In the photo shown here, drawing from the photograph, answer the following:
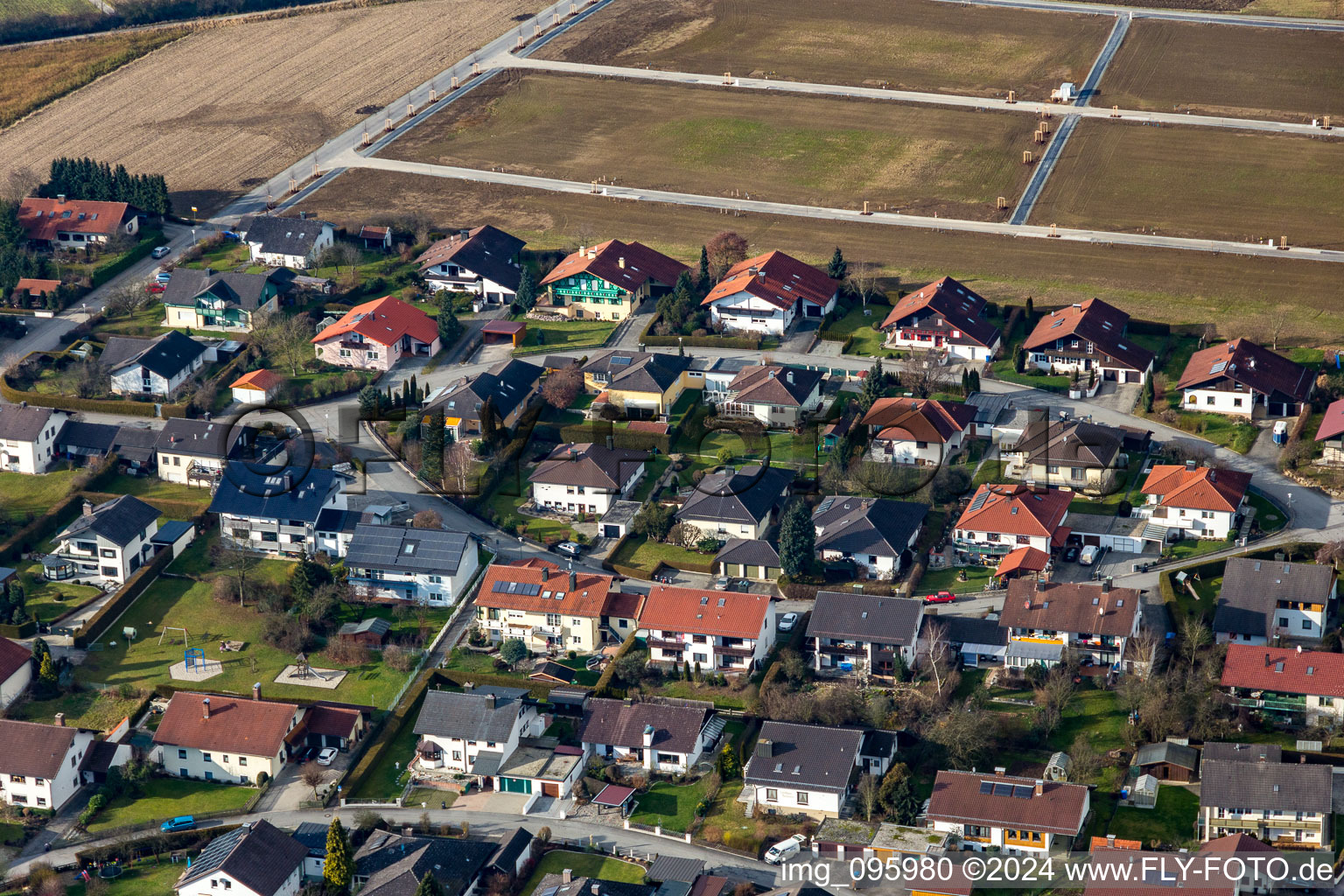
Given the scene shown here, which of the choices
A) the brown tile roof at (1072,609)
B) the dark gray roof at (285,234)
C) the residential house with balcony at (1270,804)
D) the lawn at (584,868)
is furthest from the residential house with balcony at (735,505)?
the dark gray roof at (285,234)

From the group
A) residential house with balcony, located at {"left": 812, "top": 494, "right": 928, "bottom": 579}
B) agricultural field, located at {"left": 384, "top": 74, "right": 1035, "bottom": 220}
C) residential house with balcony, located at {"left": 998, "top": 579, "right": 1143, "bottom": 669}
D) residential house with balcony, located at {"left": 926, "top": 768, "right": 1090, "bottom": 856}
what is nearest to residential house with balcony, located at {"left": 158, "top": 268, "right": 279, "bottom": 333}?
agricultural field, located at {"left": 384, "top": 74, "right": 1035, "bottom": 220}

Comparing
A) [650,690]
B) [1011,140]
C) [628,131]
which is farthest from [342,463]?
[1011,140]

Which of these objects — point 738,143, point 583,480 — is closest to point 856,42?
point 738,143

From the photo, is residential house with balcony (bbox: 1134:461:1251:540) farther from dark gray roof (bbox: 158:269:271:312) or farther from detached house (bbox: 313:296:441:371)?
dark gray roof (bbox: 158:269:271:312)

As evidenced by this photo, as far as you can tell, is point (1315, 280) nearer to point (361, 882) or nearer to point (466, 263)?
point (466, 263)

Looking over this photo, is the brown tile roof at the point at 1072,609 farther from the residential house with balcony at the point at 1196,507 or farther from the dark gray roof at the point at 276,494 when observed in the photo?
the dark gray roof at the point at 276,494
